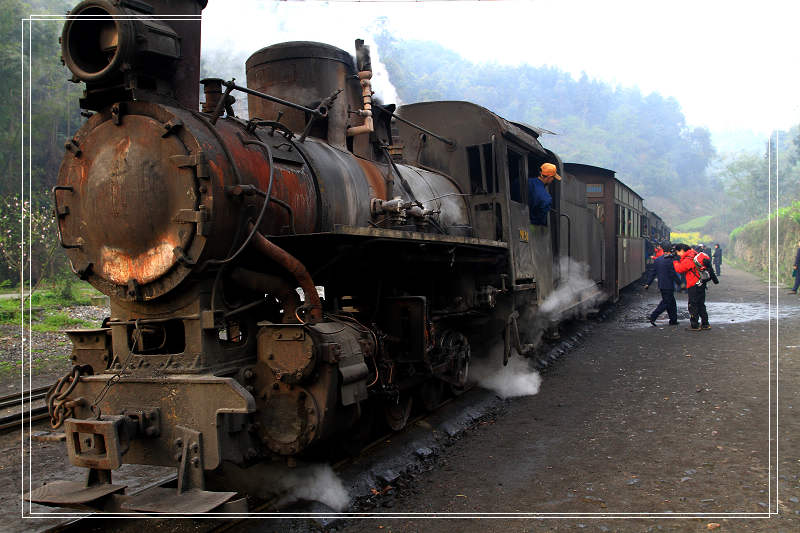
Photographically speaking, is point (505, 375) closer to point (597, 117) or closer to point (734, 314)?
point (734, 314)

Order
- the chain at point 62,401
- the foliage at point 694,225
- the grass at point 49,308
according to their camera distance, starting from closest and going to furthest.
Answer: the chain at point 62,401 → the grass at point 49,308 → the foliage at point 694,225

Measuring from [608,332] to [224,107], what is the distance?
371 inches

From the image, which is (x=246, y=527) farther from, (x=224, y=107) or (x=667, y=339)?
(x=667, y=339)

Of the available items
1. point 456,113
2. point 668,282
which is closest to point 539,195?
point 456,113

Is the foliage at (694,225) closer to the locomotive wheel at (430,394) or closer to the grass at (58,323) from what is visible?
the grass at (58,323)

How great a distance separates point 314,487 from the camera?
403 centimetres

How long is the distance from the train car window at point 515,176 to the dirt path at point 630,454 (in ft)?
7.57

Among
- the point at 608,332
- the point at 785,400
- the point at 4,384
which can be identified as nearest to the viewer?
the point at 785,400

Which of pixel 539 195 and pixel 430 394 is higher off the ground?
pixel 539 195

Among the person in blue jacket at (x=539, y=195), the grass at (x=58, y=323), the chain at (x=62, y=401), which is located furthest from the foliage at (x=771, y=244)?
the grass at (x=58, y=323)

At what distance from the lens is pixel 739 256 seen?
41656 millimetres

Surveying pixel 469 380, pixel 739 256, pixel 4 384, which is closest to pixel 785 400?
pixel 469 380

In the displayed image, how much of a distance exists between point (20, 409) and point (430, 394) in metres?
4.32

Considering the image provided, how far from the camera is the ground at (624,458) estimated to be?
3726mm
